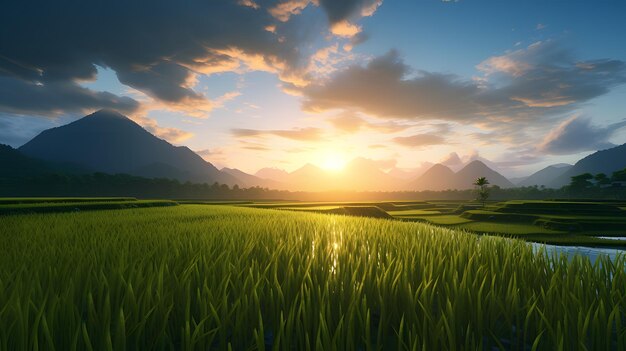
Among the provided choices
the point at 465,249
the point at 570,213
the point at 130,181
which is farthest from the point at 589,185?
the point at 130,181

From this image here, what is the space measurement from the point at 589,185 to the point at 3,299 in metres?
98.1

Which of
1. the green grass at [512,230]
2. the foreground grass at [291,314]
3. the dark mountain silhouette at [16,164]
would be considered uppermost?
the dark mountain silhouette at [16,164]

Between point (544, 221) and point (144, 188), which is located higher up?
point (144, 188)

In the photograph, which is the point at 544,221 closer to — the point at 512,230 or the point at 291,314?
the point at 512,230

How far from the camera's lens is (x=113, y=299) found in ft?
10.1

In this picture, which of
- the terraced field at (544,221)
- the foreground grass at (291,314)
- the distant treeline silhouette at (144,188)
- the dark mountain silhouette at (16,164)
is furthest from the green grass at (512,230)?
the dark mountain silhouette at (16,164)

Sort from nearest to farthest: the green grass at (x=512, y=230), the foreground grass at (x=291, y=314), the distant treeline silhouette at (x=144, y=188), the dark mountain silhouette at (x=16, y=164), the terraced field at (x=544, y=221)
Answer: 1. the foreground grass at (x=291, y=314)
2. the terraced field at (x=544, y=221)
3. the green grass at (x=512, y=230)
4. the distant treeline silhouette at (x=144, y=188)
5. the dark mountain silhouette at (x=16, y=164)

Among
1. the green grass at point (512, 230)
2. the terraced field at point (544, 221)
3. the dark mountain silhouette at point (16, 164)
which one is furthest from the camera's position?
the dark mountain silhouette at point (16, 164)

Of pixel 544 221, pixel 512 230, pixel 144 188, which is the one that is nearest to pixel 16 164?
pixel 144 188

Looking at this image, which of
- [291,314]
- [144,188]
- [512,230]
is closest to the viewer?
[291,314]

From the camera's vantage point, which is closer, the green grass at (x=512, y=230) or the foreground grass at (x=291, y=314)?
the foreground grass at (x=291, y=314)

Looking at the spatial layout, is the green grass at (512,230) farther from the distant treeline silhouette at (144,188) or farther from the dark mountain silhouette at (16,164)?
the dark mountain silhouette at (16,164)

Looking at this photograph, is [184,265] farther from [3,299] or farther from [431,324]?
[431,324]

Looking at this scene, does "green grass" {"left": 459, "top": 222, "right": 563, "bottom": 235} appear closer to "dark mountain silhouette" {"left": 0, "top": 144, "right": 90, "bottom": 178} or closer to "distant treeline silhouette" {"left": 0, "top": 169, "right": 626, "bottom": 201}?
"distant treeline silhouette" {"left": 0, "top": 169, "right": 626, "bottom": 201}
